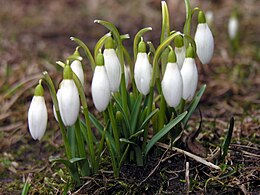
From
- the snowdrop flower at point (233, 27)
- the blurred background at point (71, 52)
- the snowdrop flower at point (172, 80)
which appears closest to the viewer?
the snowdrop flower at point (172, 80)

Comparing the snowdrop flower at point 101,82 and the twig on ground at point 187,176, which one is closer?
the snowdrop flower at point 101,82

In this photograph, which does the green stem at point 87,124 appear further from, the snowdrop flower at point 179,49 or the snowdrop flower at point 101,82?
the snowdrop flower at point 179,49

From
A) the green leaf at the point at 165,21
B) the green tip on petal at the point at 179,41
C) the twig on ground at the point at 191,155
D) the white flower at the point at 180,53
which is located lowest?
the twig on ground at the point at 191,155

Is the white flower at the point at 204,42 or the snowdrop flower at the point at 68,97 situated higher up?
the white flower at the point at 204,42

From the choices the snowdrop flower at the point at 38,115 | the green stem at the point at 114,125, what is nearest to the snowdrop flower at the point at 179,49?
the green stem at the point at 114,125

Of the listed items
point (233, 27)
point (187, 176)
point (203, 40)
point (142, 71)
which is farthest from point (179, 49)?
point (233, 27)

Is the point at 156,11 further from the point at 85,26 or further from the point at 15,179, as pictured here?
the point at 15,179

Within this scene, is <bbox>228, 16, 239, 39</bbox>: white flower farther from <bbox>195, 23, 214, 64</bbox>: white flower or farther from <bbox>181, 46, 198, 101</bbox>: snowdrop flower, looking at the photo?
<bbox>181, 46, 198, 101</bbox>: snowdrop flower

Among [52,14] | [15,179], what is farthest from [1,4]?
[15,179]
